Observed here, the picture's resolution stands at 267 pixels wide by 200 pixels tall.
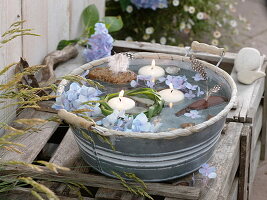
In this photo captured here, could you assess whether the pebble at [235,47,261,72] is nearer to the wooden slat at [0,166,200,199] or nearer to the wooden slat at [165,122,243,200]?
the wooden slat at [165,122,243,200]

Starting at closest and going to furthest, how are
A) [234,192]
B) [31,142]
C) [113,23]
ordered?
[31,142] → [234,192] → [113,23]

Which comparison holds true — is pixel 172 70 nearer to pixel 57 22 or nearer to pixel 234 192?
pixel 234 192

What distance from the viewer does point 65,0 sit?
8.20 feet

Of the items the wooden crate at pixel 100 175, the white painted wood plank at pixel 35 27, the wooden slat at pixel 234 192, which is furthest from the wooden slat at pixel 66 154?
the wooden slat at pixel 234 192

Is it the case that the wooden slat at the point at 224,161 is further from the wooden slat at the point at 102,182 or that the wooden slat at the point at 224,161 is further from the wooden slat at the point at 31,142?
the wooden slat at the point at 31,142

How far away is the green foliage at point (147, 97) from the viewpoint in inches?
65.2

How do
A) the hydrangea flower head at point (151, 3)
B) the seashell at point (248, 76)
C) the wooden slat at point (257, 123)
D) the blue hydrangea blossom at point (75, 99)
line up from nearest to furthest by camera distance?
the blue hydrangea blossom at point (75, 99), the seashell at point (248, 76), the wooden slat at point (257, 123), the hydrangea flower head at point (151, 3)

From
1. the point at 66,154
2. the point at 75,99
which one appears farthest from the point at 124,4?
the point at 75,99

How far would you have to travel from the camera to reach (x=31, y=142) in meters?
1.89

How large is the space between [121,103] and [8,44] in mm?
544

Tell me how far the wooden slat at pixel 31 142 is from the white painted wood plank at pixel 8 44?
0.07m

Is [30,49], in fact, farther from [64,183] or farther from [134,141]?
[134,141]

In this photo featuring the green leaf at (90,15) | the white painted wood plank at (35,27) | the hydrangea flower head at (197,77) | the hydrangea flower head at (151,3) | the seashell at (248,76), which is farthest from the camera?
the hydrangea flower head at (151,3)

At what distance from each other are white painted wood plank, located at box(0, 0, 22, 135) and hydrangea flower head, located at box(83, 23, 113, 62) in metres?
0.35
